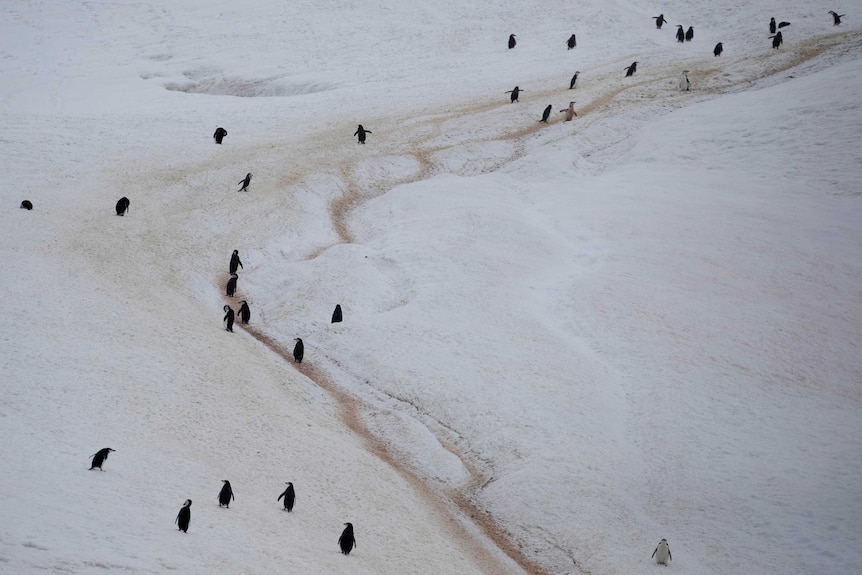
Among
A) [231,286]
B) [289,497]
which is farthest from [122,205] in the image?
[289,497]

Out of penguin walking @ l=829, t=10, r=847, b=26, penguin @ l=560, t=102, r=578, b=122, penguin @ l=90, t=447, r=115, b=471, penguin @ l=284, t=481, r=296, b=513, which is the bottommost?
penguin @ l=284, t=481, r=296, b=513

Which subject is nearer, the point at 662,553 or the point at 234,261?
the point at 662,553

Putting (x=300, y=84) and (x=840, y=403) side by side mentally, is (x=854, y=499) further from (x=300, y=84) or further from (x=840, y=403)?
(x=300, y=84)

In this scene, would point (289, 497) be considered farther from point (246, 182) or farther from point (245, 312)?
point (246, 182)

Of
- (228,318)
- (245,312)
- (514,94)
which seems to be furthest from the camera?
(514,94)

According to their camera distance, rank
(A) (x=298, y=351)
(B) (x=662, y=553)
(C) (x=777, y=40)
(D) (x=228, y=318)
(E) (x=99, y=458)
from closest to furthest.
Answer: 1. (E) (x=99, y=458)
2. (B) (x=662, y=553)
3. (A) (x=298, y=351)
4. (D) (x=228, y=318)
5. (C) (x=777, y=40)

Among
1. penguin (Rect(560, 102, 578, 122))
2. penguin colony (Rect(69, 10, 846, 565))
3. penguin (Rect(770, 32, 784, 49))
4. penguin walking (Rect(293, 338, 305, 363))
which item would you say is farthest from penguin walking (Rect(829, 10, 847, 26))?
penguin walking (Rect(293, 338, 305, 363))

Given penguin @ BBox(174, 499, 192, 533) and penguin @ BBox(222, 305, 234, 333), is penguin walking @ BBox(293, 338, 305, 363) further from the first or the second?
Answer: penguin @ BBox(174, 499, 192, 533)
